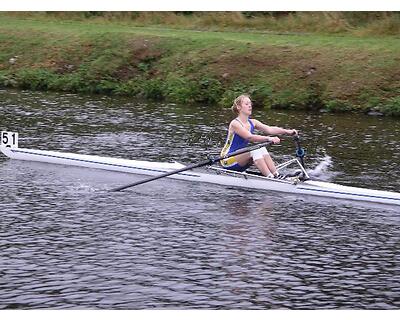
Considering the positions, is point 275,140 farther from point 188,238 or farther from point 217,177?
point 188,238

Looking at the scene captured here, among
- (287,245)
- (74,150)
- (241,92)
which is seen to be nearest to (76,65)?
(241,92)

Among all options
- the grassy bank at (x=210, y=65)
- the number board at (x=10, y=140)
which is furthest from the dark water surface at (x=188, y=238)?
the grassy bank at (x=210, y=65)

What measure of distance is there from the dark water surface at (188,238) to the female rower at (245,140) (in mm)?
647

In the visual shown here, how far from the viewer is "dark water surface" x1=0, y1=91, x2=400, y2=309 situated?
12.4 m

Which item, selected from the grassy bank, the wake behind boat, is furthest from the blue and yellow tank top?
the grassy bank

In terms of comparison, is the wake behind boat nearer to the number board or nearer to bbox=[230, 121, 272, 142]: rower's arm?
the number board

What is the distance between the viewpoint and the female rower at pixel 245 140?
1875 centimetres

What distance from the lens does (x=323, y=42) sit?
34.4m

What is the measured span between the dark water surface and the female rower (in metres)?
0.65

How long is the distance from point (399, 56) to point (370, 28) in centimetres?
446

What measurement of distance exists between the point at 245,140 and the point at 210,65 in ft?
51.2

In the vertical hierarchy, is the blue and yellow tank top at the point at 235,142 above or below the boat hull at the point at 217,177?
above

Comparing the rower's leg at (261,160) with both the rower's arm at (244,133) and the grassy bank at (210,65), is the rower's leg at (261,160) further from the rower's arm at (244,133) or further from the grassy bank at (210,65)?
the grassy bank at (210,65)

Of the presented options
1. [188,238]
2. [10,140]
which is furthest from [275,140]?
[10,140]
